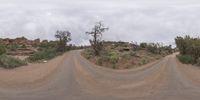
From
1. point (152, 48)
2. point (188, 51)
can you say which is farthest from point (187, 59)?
point (152, 48)

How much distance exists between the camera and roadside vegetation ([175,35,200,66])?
39537 millimetres

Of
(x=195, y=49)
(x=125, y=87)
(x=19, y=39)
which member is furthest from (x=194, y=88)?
(x=19, y=39)

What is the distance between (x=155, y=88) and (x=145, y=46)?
35.9 m

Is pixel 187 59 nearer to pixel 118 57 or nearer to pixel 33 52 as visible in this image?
pixel 118 57

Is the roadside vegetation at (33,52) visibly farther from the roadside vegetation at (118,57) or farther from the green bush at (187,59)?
the green bush at (187,59)

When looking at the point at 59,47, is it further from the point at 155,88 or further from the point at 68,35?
the point at 155,88

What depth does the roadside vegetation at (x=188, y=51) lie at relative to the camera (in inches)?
1557

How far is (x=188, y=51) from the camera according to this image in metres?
45.4

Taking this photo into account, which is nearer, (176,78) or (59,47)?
(176,78)

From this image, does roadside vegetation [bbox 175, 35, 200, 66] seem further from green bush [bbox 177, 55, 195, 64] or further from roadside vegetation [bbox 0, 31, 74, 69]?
roadside vegetation [bbox 0, 31, 74, 69]

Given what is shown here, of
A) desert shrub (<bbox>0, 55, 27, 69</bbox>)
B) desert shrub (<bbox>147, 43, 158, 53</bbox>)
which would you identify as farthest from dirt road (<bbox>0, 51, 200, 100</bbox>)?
desert shrub (<bbox>147, 43, 158, 53</bbox>)

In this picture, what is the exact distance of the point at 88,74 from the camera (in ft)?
97.8

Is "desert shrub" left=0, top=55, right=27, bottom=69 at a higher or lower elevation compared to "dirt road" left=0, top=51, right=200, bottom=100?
higher

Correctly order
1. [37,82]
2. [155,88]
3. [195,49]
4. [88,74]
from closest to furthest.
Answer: [155,88] < [37,82] < [88,74] < [195,49]
